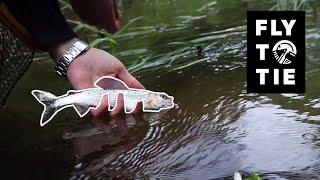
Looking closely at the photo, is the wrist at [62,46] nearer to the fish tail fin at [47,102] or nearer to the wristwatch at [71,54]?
the wristwatch at [71,54]

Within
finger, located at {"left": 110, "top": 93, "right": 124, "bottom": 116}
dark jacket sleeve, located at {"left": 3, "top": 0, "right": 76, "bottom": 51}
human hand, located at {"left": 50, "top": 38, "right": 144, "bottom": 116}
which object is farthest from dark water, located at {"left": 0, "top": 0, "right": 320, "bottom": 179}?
dark jacket sleeve, located at {"left": 3, "top": 0, "right": 76, "bottom": 51}

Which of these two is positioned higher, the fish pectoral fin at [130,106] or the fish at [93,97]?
the fish at [93,97]

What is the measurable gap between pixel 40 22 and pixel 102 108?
280 millimetres

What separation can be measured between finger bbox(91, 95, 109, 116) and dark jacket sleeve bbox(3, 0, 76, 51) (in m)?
0.19

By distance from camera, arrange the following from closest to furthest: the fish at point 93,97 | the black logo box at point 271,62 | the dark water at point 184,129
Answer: the dark water at point 184,129, the fish at point 93,97, the black logo box at point 271,62

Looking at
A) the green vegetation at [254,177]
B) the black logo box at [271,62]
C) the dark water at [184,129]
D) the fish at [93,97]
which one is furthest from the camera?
the black logo box at [271,62]

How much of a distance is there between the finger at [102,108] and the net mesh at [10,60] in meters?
0.29

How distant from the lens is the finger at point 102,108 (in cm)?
147

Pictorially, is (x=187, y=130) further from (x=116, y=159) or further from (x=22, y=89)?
(x=22, y=89)

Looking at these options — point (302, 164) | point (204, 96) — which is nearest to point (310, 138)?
point (302, 164)

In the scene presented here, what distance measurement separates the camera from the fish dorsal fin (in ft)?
4.77

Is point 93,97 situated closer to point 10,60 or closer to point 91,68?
point 91,68

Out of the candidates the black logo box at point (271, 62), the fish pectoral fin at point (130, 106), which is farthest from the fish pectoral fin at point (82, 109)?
the black logo box at point (271, 62)

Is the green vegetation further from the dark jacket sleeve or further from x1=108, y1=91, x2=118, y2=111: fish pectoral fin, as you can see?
the dark jacket sleeve
